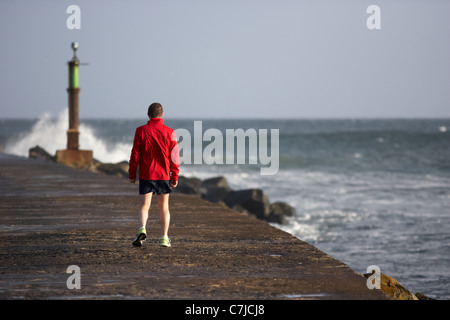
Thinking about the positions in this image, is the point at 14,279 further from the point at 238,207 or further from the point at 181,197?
the point at 238,207

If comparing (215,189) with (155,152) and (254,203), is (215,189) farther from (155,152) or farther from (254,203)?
(155,152)

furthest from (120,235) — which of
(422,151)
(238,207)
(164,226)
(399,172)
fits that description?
(422,151)

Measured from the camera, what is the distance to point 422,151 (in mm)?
46375

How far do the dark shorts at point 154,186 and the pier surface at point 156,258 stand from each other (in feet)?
1.59

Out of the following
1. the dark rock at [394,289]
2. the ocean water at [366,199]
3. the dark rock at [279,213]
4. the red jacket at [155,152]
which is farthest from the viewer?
the dark rock at [279,213]

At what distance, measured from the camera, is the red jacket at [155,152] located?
5.22 meters

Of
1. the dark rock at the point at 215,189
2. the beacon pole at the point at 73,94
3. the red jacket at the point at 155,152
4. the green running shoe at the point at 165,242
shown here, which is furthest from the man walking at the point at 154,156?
the dark rock at the point at 215,189

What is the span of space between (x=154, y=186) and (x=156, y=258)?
2.03 feet

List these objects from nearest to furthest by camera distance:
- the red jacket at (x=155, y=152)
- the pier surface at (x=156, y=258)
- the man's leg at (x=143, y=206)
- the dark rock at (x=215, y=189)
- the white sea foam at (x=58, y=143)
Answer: the pier surface at (x=156, y=258)
the red jacket at (x=155, y=152)
the man's leg at (x=143, y=206)
the dark rock at (x=215, y=189)
the white sea foam at (x=58, y=143)

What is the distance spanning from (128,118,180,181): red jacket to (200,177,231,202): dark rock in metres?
11.8

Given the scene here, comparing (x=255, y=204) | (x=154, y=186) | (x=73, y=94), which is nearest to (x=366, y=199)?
(x=255, y=204)

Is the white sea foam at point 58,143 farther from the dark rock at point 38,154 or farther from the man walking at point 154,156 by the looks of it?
the man walking at point 154,156
